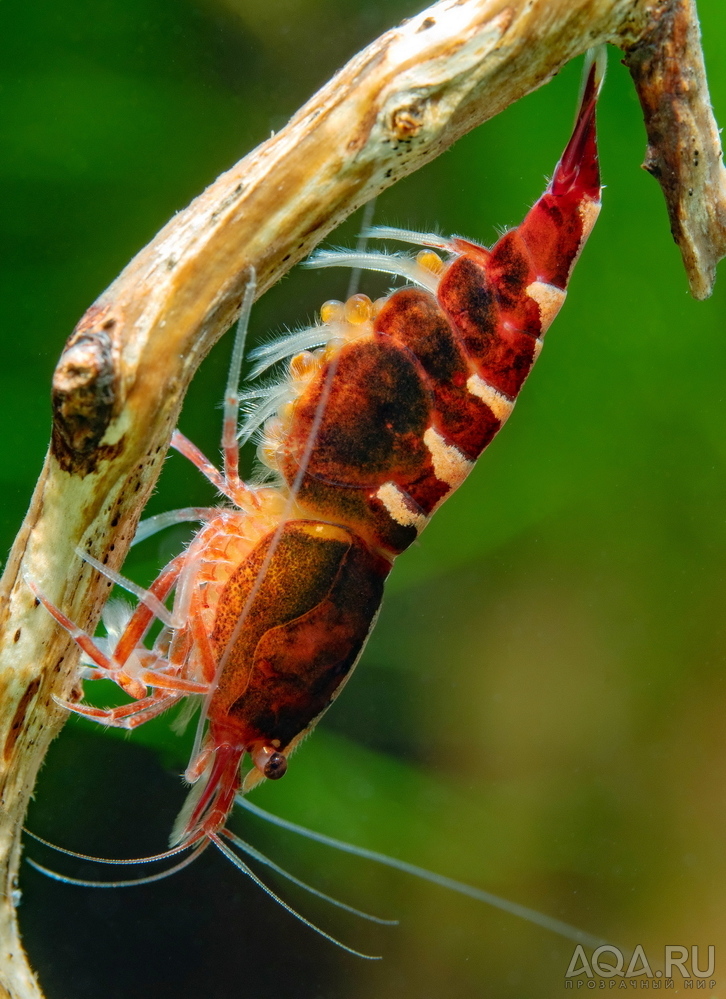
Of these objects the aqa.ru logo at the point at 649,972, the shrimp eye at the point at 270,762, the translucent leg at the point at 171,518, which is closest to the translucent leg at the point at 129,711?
the shrimp eye at the point at 270,762

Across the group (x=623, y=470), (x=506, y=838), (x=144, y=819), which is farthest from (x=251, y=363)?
(x=506, y=838)

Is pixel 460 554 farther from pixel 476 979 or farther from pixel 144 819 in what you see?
pixel 476 979

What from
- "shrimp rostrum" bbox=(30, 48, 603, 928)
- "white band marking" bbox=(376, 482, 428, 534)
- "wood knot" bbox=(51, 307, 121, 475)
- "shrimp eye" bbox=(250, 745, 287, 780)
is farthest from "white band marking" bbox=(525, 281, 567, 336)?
"shrimp eye" bbox=(250, 745, 287, 780)

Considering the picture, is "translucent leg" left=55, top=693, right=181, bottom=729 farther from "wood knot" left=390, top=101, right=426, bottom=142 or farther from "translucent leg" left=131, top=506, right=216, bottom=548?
"wood knot" left=390, top=101, right=426, bottom=142

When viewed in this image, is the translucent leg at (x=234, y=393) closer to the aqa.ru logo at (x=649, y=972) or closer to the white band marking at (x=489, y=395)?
the white band marking at (x=489, y=395)

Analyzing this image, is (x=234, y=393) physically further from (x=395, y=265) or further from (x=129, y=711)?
(x=129, y=711)

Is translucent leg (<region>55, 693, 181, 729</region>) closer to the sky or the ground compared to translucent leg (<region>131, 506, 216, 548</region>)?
closer to the ground
